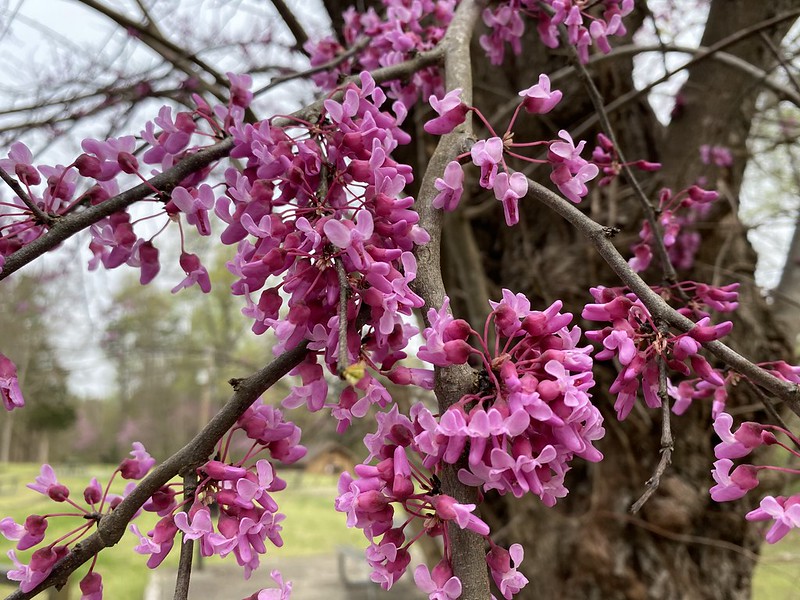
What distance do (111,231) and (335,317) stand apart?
388 millimetres

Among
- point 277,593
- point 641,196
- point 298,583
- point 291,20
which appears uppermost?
point 291,20

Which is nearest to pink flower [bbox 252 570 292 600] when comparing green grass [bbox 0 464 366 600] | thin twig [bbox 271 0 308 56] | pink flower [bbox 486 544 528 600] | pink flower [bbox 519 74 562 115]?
pink flower [bbox 486 544 528 600]

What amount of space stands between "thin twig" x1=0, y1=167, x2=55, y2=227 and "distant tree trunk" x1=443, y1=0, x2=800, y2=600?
1680 millimetres

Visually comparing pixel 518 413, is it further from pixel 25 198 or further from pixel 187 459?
pixel 25 198

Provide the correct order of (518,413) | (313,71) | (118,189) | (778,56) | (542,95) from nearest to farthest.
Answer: (518,413)
(542,95)
(118,189)
(313,71)
(778,56)

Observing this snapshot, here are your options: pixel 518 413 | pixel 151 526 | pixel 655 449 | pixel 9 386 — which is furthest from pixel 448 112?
pixel 151 526

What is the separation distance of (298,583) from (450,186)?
8074mm

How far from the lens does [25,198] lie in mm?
668

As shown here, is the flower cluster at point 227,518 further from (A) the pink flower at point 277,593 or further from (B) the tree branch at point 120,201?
(B) the tree branch at point 120,201

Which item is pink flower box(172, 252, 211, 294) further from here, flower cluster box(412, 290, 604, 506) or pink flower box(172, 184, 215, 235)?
flower cluster box(412, 290, 604, 506)

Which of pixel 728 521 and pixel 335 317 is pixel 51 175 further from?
pixel 728 521

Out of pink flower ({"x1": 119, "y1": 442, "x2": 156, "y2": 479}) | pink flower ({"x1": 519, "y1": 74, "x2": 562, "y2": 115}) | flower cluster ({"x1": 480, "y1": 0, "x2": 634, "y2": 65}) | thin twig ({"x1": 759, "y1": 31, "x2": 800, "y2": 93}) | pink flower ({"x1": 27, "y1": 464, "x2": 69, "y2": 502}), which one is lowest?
pink flower ({"x1": 27, "y1": 464, "x2": 69, "y2": 502})

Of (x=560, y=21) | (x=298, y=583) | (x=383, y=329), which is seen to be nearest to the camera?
(x=383, y=329)

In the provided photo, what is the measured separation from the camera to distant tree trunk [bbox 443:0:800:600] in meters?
2.29
